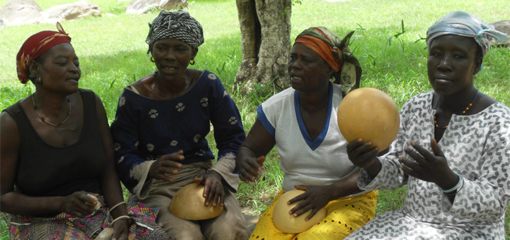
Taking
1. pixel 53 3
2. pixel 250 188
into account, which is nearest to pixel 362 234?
pixel 250 188

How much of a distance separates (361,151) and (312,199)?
0.51 m

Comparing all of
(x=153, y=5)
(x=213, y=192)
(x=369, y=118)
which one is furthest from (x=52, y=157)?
(x=153, y=5)

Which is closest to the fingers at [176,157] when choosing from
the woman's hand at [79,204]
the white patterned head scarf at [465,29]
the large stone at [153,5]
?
the woman's hand at [79,204]

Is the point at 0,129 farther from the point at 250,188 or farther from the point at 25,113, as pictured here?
the point at 250,188

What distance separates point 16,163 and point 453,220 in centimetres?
233

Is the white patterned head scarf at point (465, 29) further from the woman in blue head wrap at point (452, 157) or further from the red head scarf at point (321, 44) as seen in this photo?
the red head scarf at point (321, 44)

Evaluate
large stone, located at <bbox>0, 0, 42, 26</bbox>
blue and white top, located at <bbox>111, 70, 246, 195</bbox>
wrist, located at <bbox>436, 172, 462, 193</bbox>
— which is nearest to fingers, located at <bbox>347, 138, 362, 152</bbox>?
wrist, located at <bbox>436, 172, 462, 193</bbox>

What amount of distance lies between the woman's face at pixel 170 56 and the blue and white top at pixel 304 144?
60 cm

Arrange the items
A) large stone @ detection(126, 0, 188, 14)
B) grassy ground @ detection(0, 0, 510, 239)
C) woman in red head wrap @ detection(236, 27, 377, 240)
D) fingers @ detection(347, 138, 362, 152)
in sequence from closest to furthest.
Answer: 1. fingers @ detection(347, 138, 362, 152)
2. woman in red head wrap @ detection(236, 27, 377, 240)
3. grassy ground @ detection(0, 0, 510, 239)
4. large stone @ detection(126, 0, 188, 14)

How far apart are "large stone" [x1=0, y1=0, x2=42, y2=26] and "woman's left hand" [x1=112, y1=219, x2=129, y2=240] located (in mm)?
16343

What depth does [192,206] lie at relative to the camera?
2764 millimetres

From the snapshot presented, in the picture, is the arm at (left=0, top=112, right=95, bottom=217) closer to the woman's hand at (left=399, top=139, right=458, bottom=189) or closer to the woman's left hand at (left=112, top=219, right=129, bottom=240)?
the woman's left hand at (left=112, top=219, right=129, bottom=240)

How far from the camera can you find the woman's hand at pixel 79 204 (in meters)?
2.50

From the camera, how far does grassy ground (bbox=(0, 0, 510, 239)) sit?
5277 millimetres
